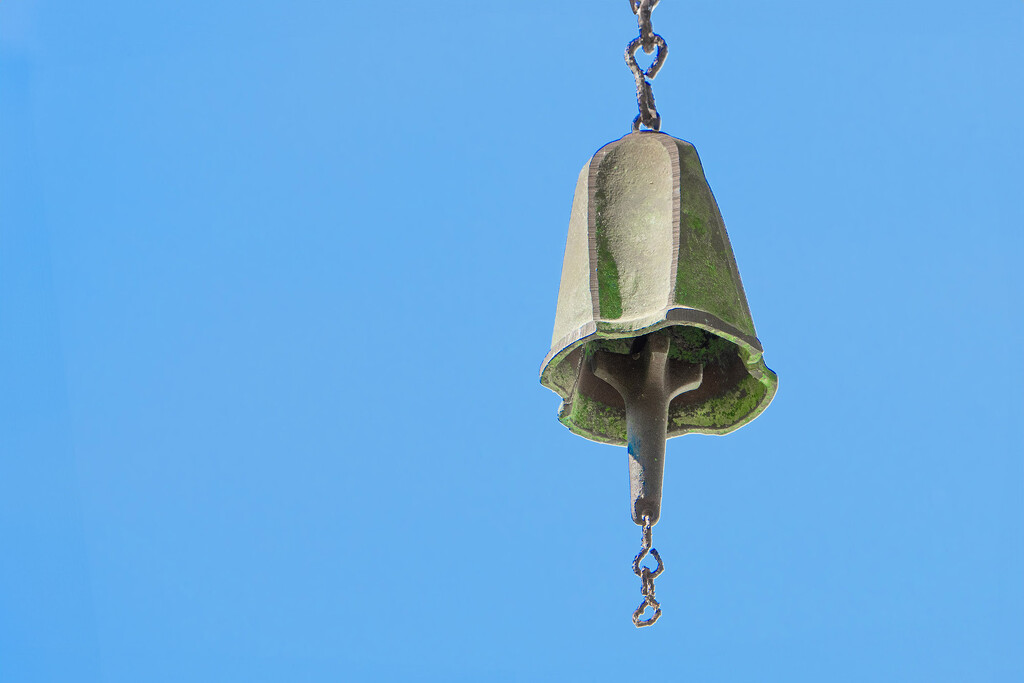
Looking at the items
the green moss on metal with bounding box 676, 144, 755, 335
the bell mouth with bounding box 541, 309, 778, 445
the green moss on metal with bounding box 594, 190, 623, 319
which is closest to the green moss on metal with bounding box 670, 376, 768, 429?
the bell mouth with bounding box 541, 309, 778, 445

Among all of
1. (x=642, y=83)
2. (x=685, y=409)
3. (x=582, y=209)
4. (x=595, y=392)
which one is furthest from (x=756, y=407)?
(x=642, y=83)

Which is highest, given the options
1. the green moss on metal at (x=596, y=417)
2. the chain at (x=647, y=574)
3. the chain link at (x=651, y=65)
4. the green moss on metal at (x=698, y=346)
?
the chain link at (x=651, y=65)

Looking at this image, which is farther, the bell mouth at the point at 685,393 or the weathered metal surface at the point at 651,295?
the bell mouth at the point at 685,393

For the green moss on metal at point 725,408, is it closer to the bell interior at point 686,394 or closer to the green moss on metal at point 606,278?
the bell interior at point 686,394

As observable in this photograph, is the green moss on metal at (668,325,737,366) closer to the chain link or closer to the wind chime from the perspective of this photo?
the wind chime

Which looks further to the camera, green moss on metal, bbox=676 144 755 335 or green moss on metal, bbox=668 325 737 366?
green moss on metal, bbox=668 325 737 366

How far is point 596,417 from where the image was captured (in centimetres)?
511

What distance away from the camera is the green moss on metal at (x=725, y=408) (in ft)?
16.3

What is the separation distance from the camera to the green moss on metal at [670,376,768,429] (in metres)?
4.95

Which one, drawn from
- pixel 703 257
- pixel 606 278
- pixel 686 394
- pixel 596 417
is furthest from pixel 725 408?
pixel 606 278

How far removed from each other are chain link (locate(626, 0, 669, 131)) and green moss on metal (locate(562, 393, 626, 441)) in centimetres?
106

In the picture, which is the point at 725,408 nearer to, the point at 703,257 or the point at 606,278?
the point at 703,257

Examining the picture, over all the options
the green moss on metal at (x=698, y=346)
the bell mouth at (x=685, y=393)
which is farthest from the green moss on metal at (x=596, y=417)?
the green moss on metal at (x=698, y=346)

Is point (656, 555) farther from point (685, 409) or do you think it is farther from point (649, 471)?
point (685, 409)
